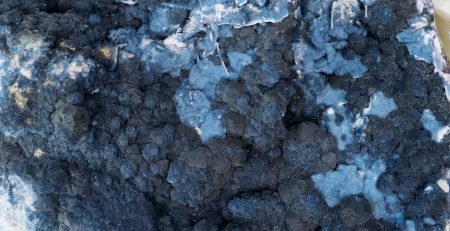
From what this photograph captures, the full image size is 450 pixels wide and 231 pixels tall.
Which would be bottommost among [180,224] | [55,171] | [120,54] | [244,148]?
[180,224]

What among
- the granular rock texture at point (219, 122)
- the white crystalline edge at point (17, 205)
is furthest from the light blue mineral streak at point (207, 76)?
the white crystalline edge at point (17, 205)

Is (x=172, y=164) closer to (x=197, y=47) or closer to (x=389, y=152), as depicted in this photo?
(x=197, y=47)

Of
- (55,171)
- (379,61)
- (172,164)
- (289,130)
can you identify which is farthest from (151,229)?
(379,61)

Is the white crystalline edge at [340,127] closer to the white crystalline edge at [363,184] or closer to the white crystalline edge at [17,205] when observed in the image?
the white crystalline edge at [363,184]

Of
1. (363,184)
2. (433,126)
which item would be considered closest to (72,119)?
(363,184)

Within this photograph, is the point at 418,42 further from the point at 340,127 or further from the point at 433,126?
the point at 340,127

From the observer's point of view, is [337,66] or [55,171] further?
[337,66]

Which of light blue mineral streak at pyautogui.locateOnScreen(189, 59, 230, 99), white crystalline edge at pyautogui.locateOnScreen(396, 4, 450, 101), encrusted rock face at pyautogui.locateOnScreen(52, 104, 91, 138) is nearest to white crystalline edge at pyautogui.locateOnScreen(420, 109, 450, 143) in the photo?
white crystalline edge at pyautogui.locateOnScreen(396, 4, 450, 101)

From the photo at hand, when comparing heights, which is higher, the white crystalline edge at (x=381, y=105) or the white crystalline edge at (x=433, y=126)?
the white crystalline edge at (x=381, y=105)
